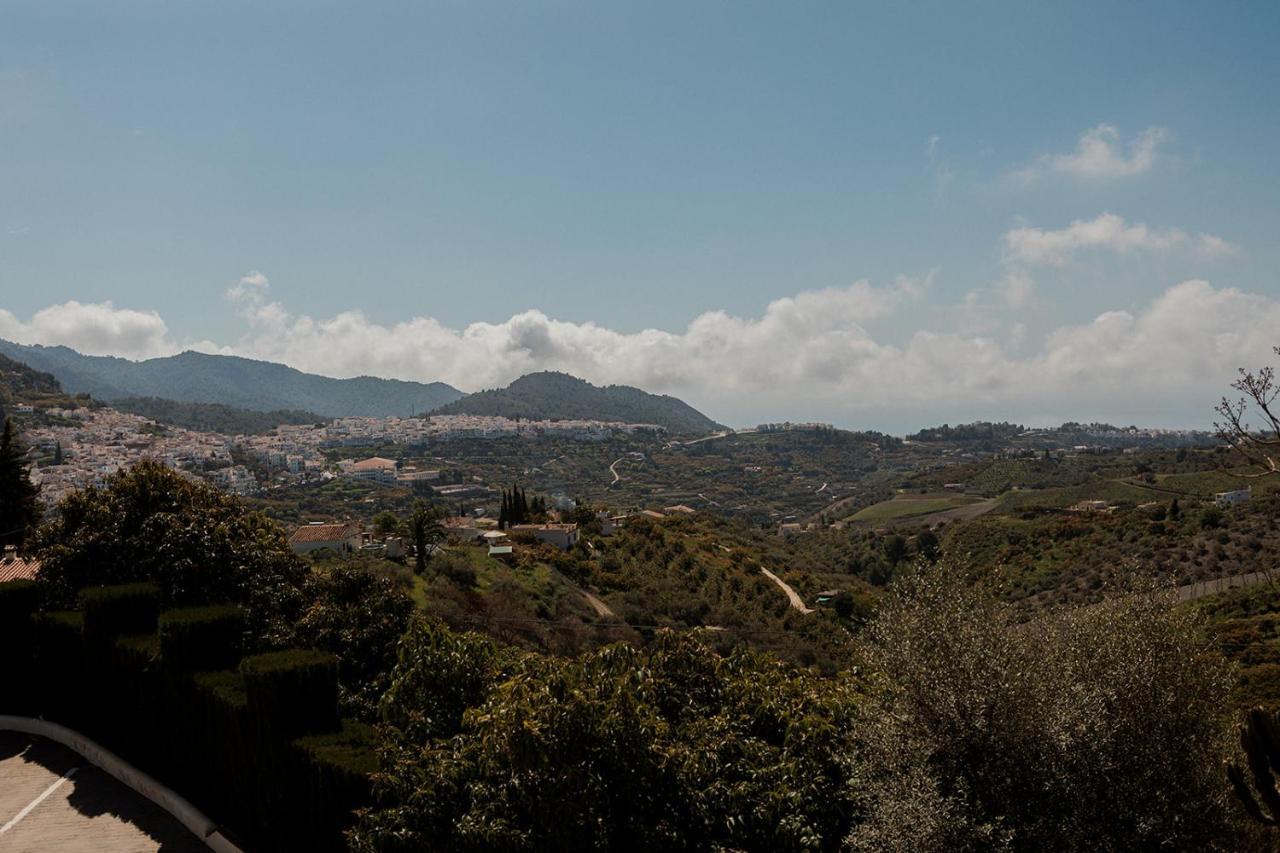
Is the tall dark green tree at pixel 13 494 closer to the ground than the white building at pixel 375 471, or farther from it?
farther from it

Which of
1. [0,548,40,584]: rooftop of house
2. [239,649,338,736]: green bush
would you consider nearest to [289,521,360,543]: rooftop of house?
[0,548,40,584]: rooftop of house

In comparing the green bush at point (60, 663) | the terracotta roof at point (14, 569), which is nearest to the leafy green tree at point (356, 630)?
the green bush at point (60, 663)

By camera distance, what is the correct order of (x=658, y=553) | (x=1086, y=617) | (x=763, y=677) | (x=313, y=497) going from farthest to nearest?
(x=313, y=497) → (x=658, y=553) → (x=763, y=677) → (x=1086, y=617)

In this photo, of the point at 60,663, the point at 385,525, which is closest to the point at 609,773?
the point at 60,663

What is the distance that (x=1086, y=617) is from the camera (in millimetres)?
Result: 10789

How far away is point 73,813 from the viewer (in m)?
13.3

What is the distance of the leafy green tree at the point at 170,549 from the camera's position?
16.8 metres

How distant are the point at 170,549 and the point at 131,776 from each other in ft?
15.8

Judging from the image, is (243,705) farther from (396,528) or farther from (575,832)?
(396,528)

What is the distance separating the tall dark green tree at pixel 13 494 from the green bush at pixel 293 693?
2800 cm

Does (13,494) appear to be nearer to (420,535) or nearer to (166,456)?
(420,535)

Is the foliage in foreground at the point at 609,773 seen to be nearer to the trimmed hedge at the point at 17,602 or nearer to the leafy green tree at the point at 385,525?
the trimmed hedge at the point at 17,602

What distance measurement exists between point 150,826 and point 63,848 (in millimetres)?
1245

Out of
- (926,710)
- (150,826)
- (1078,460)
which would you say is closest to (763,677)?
(926,710)
